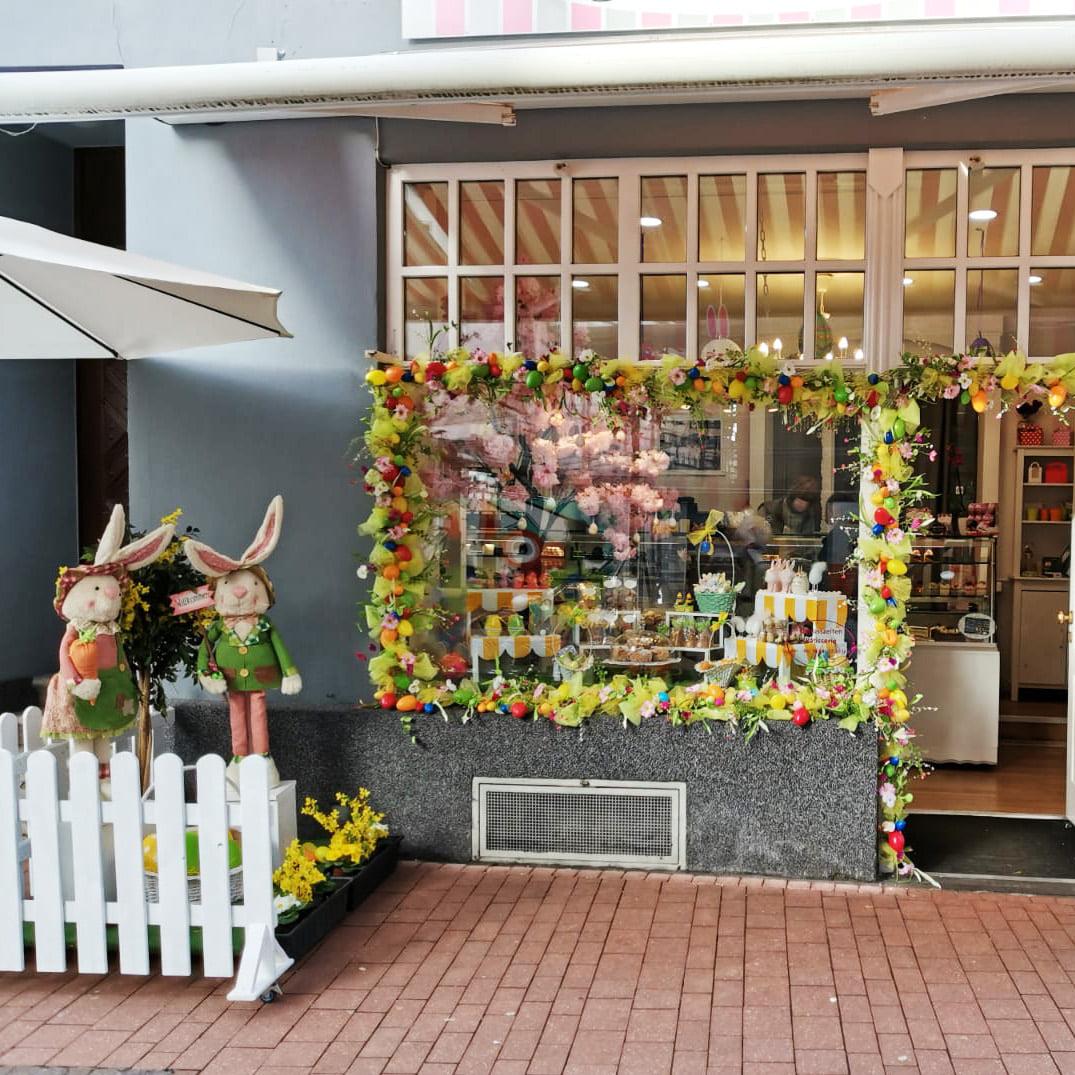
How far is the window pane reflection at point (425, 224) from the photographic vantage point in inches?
236

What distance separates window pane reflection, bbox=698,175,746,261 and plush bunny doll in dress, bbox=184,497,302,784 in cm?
269

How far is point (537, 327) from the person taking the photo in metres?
5.92

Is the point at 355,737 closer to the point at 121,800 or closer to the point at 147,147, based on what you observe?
the point at 121,800

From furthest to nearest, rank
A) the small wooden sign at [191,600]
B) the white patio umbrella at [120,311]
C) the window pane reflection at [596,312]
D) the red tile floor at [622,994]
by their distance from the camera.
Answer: the window pane reflection at [596,312]
the small wooden sign at [191,600]
the white patio umbrella at [120,311]
the red tile floor at [622,994]

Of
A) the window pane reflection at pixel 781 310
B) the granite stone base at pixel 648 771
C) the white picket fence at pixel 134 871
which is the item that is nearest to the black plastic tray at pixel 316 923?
the white picket fence at pixel 134 871

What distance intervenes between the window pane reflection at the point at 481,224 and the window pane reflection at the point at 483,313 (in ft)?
0.36

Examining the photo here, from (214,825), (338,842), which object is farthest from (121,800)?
(338,842)

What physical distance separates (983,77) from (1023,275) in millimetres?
1675

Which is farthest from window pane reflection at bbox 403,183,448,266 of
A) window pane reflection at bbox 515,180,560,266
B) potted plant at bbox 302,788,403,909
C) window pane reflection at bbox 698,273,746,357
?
potted plant at bbox 302,788,403,909

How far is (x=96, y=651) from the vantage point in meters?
5.02

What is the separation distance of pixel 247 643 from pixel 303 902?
1.34m

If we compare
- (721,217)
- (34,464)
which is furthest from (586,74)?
(34,464)

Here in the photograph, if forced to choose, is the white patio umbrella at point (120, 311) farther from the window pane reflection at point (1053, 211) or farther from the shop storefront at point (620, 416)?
the window pane reflection at point (1053, 211)

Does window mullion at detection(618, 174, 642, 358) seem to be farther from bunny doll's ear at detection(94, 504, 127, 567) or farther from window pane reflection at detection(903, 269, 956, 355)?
bunny doll's ear at detection(94, 504, 127, 567)
